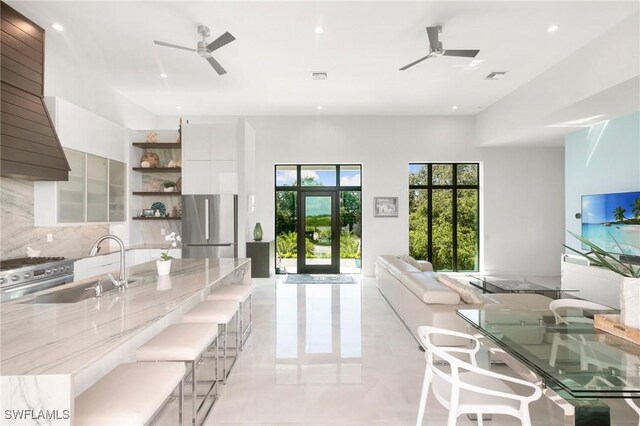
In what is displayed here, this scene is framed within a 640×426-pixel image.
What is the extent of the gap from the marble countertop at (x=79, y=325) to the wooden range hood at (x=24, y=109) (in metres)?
1.83

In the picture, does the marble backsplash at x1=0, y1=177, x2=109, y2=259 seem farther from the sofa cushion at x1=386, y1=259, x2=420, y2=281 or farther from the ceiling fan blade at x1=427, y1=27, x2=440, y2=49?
the ceiling fan blade at x1=427, y1=27, x2=440, y2=49

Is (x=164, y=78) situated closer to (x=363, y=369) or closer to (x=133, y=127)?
(x=133, y=127)

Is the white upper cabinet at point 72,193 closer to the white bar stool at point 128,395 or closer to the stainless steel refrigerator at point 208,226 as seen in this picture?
the stainless steel refrigerator at point 208,226

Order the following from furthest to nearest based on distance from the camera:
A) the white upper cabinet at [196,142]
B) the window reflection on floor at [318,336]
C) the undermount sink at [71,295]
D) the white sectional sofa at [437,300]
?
the white upper cabinet at [196,142]
the white sectional sofa at [437,300]
the window reflection on floor at [318,336]
the undermount sink at [71,295]

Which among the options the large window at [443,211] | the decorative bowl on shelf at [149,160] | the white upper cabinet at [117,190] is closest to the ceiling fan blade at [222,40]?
the white upper cabinet at [117,190]

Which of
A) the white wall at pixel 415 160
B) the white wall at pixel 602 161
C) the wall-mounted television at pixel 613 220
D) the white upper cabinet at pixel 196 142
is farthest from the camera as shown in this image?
the white wall at pixel 415 160

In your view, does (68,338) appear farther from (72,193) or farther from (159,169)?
(159,169)

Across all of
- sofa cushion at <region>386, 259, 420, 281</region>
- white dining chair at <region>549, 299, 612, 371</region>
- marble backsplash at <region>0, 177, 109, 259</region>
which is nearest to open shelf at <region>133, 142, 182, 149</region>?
marble backsplash at <region>0, 177, 109, 259</region>

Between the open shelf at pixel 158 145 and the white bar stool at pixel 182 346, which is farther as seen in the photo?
the open shelf at pixel 158 145

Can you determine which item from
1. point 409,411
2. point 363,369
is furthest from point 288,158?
point 409,411

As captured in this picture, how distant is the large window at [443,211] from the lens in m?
8.12

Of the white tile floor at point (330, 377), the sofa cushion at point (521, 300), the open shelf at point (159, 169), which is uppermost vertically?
the open shelf at point (159, 169)

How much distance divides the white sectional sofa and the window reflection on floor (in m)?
0.65

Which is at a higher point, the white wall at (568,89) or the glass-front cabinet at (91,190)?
the white wall at (568,89)
